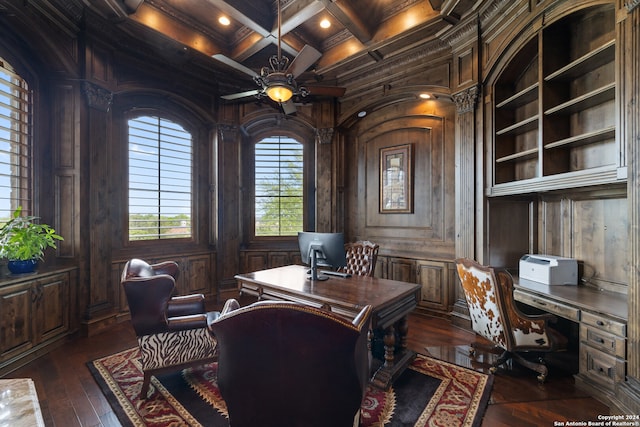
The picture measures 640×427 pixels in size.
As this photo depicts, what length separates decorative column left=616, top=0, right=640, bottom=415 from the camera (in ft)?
6.24

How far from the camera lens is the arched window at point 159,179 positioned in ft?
13.2

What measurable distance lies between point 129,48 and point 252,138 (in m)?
2.06

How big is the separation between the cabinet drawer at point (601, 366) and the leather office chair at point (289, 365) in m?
2.05

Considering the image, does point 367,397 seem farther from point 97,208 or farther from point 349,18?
point 349,18

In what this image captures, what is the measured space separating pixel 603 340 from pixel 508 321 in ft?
1.95

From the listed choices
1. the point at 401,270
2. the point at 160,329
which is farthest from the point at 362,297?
the point at 401,270

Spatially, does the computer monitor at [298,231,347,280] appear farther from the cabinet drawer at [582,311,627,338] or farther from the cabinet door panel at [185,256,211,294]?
the cabinet door panel at [185,256,211,294]

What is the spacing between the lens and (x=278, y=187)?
5141mm

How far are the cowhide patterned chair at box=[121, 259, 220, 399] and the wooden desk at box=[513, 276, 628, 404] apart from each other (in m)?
2.93

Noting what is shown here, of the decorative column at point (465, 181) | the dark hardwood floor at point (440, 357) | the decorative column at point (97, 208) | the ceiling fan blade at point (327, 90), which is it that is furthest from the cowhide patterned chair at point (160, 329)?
the decorative column at point (465, 181)

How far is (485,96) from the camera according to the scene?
11.1 feet

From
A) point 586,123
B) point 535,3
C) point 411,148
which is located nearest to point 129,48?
point 411,148

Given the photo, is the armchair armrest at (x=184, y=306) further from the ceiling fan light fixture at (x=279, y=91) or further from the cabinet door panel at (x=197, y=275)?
the ceiling fan light fixture at (x=279, y=91)

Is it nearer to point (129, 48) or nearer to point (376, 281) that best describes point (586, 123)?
point (376, 281)
